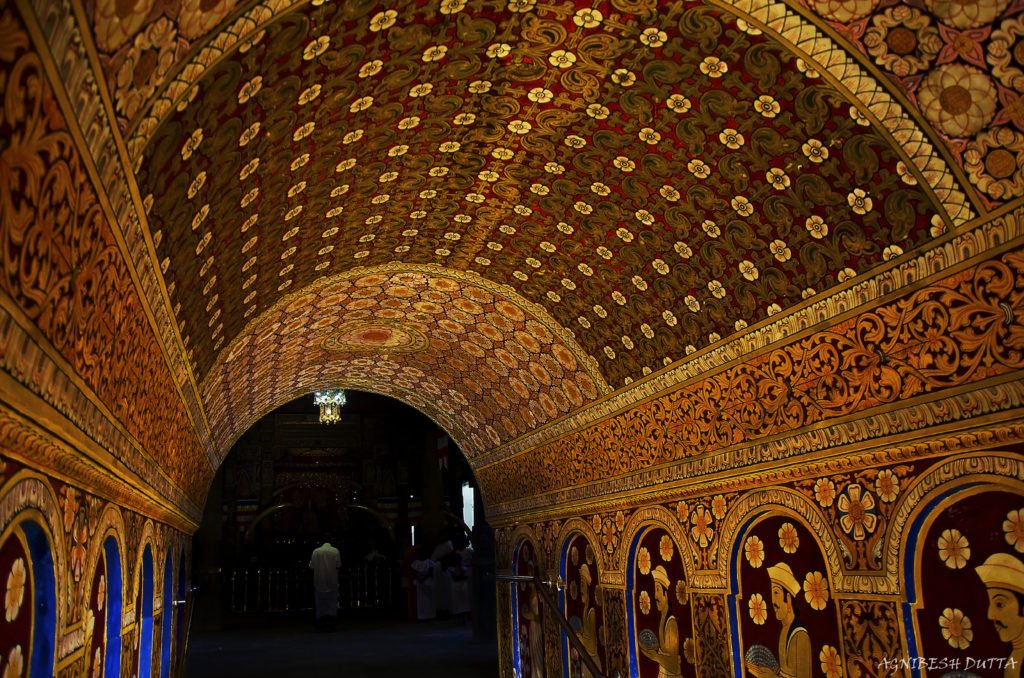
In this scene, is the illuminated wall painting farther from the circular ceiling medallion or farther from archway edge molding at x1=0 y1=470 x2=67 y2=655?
archway edge molding at x1=0 y1=470 x2=67 y2=655

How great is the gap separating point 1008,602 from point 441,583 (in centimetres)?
1692

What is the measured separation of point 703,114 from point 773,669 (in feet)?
12.4

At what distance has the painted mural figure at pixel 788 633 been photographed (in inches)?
214

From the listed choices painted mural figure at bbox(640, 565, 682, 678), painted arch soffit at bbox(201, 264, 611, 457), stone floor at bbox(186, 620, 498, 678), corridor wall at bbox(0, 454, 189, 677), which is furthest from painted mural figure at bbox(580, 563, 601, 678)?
corridor wall at bbox(0, 454, 189, 677)

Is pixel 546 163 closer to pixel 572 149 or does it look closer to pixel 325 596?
pixel 572 149

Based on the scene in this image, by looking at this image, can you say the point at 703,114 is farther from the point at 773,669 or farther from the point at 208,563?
the point at 208,563

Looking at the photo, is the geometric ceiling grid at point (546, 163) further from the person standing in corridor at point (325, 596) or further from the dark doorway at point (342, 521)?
the dark doorway at point (342, 521)

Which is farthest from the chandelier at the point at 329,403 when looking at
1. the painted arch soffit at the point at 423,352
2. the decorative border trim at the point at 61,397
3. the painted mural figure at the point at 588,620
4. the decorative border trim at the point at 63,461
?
the decorative border trim at the point at 61,397

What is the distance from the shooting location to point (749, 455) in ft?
19.2

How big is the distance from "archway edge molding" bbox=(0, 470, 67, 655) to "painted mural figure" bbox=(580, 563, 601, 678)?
596 centimetres

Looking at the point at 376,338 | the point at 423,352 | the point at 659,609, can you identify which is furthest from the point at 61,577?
the point at 423,352

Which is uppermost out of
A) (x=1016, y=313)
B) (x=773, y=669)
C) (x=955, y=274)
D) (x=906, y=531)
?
(x=955, y=274)

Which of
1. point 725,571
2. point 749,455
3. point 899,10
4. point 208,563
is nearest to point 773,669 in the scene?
point 725,571

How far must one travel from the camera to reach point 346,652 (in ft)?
44.1
